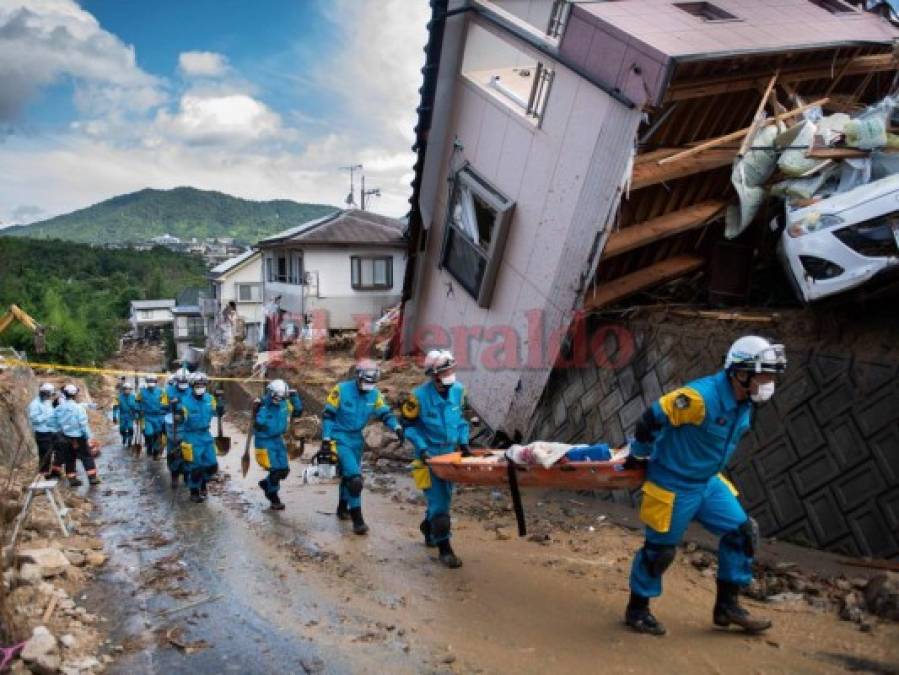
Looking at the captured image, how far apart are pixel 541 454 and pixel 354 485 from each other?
3.09 metres

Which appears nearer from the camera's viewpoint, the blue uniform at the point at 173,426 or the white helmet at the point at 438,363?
the white helmet at the point at 438,363

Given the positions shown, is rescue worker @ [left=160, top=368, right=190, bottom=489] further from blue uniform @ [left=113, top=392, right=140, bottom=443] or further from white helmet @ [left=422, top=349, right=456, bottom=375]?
blue uniform @ [left=113, top=392, right=140, bottom=443]

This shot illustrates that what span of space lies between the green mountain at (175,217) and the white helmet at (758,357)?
139 m

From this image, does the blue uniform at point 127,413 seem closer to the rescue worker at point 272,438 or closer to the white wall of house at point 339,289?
the rescue worker at point 272,438

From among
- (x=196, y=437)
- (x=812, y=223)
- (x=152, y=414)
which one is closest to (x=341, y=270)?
(x=152, y=414)

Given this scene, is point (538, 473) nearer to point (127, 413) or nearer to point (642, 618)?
point (642, 618)

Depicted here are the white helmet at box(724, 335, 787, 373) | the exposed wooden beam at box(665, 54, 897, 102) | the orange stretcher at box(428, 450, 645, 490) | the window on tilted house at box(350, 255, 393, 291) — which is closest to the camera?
the white helmet at box(724, 335, 787, 373)

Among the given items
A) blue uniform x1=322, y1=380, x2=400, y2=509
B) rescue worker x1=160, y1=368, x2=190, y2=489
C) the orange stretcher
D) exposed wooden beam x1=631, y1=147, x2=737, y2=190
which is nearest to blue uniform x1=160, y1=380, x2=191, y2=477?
rescue worker x1=160, y1=368, x2=190, y2=489

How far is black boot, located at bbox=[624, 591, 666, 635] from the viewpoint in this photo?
4.60 m

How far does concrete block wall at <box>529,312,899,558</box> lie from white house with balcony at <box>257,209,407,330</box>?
23.1 meters

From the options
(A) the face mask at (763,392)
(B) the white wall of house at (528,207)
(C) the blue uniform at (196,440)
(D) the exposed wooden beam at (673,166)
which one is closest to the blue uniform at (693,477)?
(A) the face mask at (763,392)

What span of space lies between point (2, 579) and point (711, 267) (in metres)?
8.08

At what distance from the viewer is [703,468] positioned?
172 inches

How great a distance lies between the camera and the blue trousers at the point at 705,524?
443 cm
